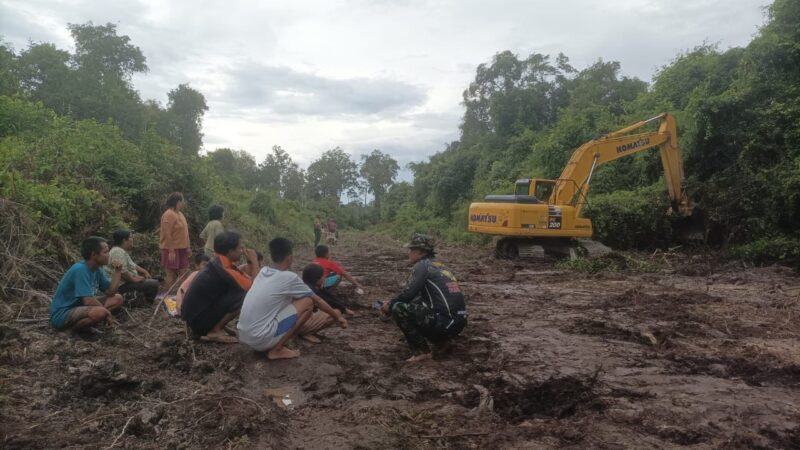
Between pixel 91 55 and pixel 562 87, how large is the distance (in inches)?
1064

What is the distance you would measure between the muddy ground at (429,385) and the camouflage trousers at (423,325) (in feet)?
0.82

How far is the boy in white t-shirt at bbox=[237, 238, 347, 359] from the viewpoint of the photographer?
4845 mm

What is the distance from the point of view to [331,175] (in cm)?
6203

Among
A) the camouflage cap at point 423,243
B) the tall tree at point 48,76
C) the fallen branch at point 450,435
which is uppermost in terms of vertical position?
the tall tree at point 48,76

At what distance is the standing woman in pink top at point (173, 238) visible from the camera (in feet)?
24.3

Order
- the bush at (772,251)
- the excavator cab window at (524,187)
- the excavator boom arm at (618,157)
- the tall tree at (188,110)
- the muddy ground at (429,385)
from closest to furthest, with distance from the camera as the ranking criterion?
the muddy ground at (429,385) < the bush at (772,251) < the excavator boom arm at (618,157) < the excavator cab window at (524,187) < the tall tree at (188,110)

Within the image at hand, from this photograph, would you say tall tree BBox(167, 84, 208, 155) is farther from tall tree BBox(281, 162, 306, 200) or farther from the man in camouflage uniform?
the man in camouflage uniform

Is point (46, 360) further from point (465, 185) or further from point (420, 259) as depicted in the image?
point (465, 185)

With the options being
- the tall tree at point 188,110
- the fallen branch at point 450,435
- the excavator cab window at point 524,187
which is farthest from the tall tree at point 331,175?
the fallen branch at point 450,435

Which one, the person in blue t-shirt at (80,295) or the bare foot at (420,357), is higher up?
the person in blue t-shirt at (80,295)

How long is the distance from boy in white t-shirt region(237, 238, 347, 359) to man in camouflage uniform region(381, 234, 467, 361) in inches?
29.2

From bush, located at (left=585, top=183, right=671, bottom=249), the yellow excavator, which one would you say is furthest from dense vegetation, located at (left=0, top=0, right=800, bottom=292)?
the yellow excavator

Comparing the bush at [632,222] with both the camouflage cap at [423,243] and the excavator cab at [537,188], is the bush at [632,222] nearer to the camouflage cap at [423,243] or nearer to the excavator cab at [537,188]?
the excavator cab at [537,188]

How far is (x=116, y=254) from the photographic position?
264 inches
